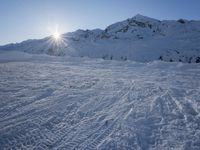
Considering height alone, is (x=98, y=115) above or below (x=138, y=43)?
below

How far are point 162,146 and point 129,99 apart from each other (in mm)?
2950

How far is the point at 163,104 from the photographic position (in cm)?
675

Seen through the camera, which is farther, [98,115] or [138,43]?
[138,43]

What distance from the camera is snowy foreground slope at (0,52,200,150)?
4.53 m

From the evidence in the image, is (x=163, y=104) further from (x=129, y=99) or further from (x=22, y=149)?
(x=22, y=149)

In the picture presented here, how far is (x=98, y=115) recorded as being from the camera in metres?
5.93

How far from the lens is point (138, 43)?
84.7m

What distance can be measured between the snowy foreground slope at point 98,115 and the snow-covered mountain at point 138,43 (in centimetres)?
4308

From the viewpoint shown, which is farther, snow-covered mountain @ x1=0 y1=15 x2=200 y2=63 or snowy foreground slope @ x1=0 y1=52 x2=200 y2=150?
snow-covered mountain @ x1=0 y1=15 x2=200 y2=63

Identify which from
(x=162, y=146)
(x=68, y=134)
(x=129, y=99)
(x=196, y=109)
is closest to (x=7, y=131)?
(x=68, y=134)

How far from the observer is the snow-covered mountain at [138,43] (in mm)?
68137

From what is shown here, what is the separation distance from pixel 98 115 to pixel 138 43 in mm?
80639

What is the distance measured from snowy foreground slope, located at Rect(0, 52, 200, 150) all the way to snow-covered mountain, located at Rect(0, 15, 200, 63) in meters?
43.1

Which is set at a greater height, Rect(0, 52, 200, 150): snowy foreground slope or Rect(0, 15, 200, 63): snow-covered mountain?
Rect(0, 15, 200, 63): snow-covered mountain
